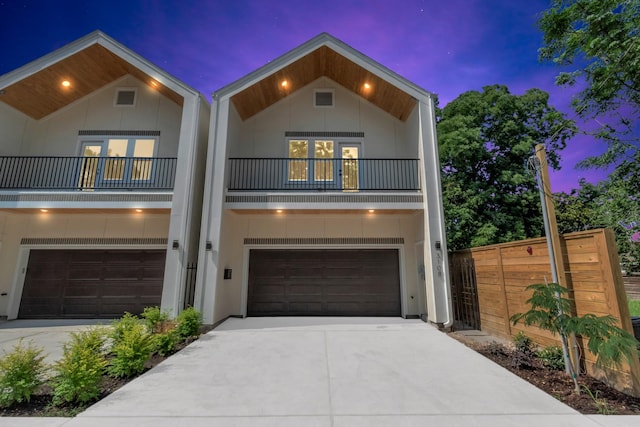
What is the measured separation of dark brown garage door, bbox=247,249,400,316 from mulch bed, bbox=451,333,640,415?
425 centimetres

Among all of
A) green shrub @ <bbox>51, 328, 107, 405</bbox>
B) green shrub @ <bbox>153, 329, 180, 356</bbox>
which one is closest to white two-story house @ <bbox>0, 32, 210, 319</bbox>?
green shrub @ <bbox>153, 329, 180, 356</bbox>

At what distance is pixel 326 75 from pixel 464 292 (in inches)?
324

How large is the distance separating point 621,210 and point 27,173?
65.3 feet

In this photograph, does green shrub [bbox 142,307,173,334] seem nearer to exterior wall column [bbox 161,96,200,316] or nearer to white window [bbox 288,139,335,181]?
exterior wall column [bbox 161,96,200,316]

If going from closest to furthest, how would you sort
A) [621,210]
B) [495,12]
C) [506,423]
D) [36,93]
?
[506,423], [36,93], [621,210], [495,12]

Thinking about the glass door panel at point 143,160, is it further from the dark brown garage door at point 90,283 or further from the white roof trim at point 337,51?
the white roof trim at point 337,51

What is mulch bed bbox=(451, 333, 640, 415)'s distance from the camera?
3.14 meters

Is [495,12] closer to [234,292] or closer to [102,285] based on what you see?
[234,292]

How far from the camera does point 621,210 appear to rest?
998 cm

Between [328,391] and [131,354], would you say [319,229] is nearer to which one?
[328,391]

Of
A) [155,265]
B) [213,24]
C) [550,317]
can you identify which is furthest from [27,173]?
[550,317]

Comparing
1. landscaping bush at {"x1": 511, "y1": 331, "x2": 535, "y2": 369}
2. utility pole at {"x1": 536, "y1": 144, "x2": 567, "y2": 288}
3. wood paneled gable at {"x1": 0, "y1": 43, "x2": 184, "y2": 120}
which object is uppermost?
wood paneled gable at {"x1": 0, "y1": 43, "x2": 184, "y2": 120}

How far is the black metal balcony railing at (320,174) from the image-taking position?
8.84 m

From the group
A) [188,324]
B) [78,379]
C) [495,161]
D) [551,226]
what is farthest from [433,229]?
[495,161]
